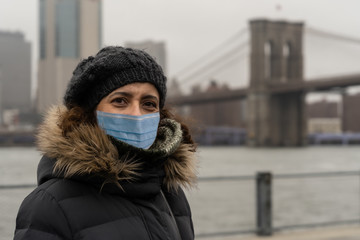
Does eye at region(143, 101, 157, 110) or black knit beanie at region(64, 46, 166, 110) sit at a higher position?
black knit beanie at region(64, 46, 166, 110)

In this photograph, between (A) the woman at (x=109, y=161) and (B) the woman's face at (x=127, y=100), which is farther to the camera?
(B) the woman's face at (x=127, y=100)

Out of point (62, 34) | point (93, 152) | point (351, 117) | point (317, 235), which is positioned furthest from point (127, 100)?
point (351, 117)

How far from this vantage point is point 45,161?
4.30 feet

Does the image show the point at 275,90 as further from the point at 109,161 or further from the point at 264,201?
the point at 109,161

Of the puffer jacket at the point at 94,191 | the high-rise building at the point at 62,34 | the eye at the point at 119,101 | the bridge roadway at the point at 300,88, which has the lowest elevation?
the puffer jacket at the point at 94,191

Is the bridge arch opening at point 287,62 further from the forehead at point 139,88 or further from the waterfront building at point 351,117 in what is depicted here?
the forehead at point 139,88

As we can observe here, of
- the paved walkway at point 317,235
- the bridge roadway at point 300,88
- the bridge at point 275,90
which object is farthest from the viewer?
the bridge at point 275,90

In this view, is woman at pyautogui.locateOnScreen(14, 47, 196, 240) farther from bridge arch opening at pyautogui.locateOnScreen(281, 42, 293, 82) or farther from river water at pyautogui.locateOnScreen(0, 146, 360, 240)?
bridge arch opening at pyautogui.locateOnScreen(281, 42, 293, 82)

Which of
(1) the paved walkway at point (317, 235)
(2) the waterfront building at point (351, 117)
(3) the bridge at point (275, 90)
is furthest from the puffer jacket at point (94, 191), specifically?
(2) the waterfront building at point (351, 117)

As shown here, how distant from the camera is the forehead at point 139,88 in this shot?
1371 mm

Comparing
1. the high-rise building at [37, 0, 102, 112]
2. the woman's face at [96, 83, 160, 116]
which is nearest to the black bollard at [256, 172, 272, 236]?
the woman's face at [96, 83, 160, 116]

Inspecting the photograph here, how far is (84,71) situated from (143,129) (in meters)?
0.25

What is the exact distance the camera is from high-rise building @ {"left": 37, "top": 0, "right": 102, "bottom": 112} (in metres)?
47.3

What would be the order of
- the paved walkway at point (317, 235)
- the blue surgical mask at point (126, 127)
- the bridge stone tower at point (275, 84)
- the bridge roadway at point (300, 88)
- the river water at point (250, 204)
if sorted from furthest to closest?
the bridge stone tower at point (275, 84) → the bridge roadway at point (300, 88) → the paved walkway at point (317, 235) → the river water at point (250, 204) → the blue surgical mask at point (126, 127)
